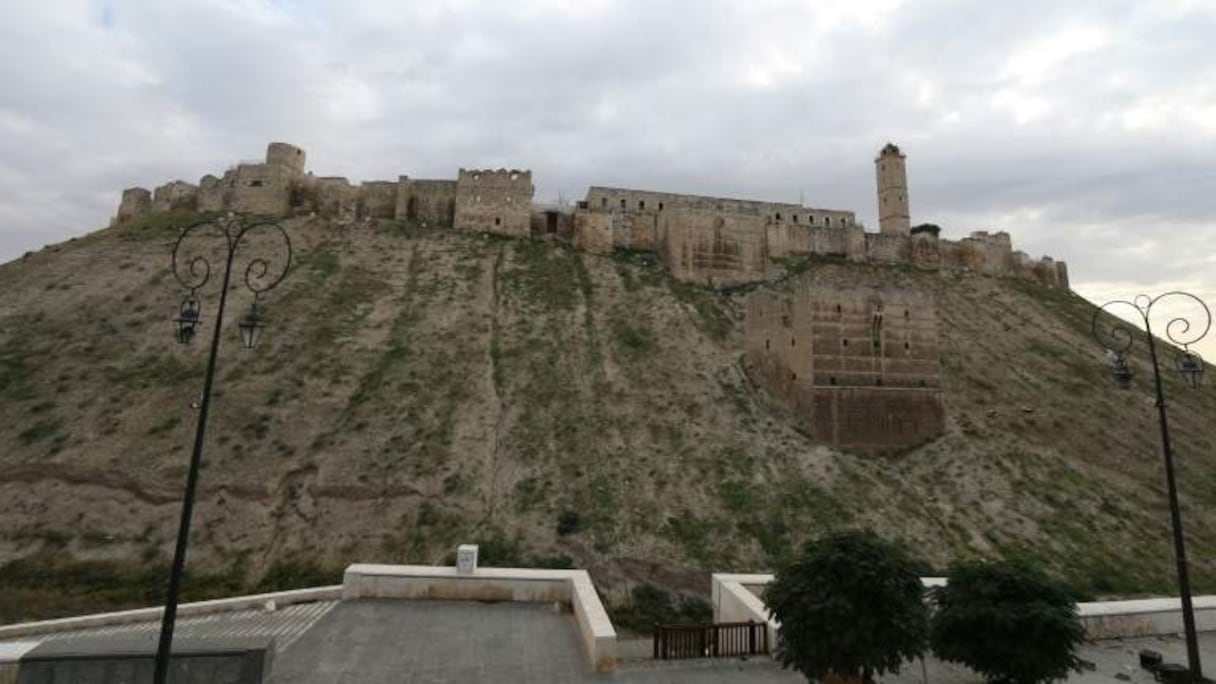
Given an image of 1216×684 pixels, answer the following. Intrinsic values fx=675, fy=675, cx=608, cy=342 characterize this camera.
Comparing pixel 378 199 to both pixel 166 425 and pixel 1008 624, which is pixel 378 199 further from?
pixel 1008 624

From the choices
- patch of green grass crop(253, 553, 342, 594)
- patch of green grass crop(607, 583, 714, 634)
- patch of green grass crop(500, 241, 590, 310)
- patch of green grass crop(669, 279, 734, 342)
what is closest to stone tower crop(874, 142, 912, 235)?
patch of green grass crop(669, 279, 734, 342)

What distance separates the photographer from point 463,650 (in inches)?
467

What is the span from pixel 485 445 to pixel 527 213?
25.2 meters

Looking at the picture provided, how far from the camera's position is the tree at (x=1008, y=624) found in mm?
10000

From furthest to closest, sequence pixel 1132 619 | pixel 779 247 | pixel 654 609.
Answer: pixel 779 247, pixel 654 609, pixel 1132 619

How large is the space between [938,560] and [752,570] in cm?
705

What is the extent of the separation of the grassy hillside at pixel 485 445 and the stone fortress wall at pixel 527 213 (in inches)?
208

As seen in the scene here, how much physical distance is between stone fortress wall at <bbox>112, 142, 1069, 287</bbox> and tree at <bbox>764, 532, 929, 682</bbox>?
37480 mm

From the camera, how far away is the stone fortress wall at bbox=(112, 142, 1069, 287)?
4772 centimetres

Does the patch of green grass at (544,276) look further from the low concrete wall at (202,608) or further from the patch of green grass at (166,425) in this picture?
the low concrete wall at (202,608)

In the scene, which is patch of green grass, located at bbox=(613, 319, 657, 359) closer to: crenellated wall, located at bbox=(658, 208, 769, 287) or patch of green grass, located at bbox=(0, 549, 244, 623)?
crenellated wall, located at bbox=(658, 208, 769, 287)

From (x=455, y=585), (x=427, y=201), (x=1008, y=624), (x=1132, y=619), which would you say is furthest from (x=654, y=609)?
(x=427, y=201)

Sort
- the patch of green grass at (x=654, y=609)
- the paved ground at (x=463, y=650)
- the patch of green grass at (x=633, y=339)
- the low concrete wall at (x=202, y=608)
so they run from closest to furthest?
the paved ground at (x=463, y=650), the low concrete wall at (x=202, y=608), the patch of green grass at (x=654, y=609), the patch of green grass at (x=633, y=339)

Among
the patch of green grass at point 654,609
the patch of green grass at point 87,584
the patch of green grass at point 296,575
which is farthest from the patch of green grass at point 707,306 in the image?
the patch of green grass at point 87,584
